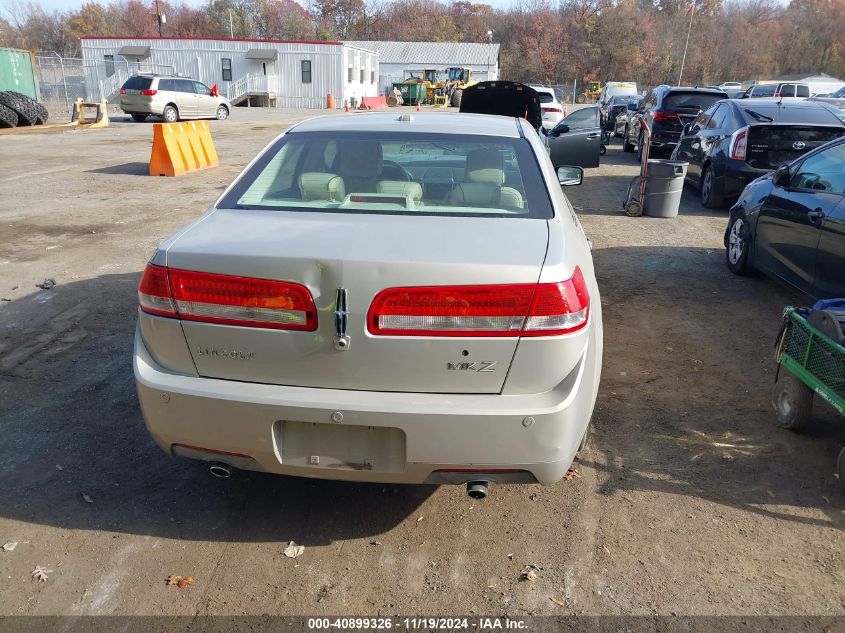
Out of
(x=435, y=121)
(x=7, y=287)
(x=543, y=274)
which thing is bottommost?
(x=7, y=287)

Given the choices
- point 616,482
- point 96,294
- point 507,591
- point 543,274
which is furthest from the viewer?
point 96,294

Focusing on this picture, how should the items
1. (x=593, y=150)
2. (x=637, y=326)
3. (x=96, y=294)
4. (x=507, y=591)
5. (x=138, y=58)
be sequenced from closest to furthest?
(x=507, y=591) < (x=637, y=326) < (x=96, y=294) < (x=593, y=150) < (x=138, y=58)

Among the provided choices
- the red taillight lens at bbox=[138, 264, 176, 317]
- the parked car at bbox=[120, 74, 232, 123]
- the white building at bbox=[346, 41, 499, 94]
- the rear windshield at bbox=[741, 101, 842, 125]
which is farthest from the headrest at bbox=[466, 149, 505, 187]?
the white building at bbox=[346, 41, 499, 94]

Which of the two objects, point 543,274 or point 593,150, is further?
point 593,150

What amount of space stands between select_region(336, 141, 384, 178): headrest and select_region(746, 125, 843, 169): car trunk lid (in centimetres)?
773

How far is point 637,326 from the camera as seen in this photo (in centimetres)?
571

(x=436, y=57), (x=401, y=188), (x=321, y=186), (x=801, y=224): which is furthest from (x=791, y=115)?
(x=436, y=57)

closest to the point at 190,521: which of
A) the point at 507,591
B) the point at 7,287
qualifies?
the point at 507,591

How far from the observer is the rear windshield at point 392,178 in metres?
3.26

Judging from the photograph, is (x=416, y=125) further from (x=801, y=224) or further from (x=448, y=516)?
(x=801, y=224)

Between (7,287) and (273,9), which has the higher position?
(273,9)

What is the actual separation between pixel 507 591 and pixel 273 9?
353ft

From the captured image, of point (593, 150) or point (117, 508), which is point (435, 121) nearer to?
point (117, 508)

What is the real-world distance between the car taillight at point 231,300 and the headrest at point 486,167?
4.58 feet
